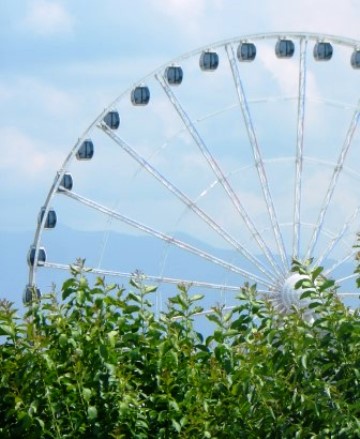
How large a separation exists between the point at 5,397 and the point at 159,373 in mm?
1330

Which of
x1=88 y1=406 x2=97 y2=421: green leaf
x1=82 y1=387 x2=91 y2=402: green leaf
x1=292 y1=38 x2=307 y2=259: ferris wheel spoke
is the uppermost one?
x1=292 y1=38 x2=307 y2=259: ferris wheel spoke

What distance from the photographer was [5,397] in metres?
13.8

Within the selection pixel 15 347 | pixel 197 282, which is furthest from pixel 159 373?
pixel 197 282

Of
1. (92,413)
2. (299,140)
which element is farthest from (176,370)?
(299,140)

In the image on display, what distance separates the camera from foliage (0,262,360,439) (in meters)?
13.3

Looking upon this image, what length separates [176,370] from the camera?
13.8 m

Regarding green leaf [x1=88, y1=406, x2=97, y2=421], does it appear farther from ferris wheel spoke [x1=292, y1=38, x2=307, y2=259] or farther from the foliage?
ferris wheel spoke [x1=292, y1=38, x2=307, y2=259]

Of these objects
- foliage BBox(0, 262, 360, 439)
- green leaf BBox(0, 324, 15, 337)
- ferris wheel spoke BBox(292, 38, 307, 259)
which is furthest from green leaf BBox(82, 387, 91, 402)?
ferris wheel spoke BBox(292, 38, 307, 259)

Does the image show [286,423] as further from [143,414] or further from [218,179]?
[218,179]

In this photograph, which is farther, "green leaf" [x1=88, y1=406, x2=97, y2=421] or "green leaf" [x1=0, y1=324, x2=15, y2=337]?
"green leaf" [x1=0, y1=324, x2=15, y2=337]

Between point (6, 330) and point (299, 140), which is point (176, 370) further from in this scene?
point (299, 140)

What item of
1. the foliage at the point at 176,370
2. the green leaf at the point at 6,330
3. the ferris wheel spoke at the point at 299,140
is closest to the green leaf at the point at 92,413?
the foliage at the point at 176,370

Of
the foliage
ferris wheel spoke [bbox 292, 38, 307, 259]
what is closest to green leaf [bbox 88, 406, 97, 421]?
the foliage

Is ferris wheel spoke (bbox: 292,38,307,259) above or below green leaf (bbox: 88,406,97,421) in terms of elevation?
above
